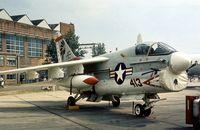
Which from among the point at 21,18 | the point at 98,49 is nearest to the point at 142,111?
the point at 21,18

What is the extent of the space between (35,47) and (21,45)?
4858mm

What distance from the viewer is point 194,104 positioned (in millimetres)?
10539

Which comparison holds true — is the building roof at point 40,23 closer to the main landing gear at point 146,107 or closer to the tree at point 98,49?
the tree at point 98,49

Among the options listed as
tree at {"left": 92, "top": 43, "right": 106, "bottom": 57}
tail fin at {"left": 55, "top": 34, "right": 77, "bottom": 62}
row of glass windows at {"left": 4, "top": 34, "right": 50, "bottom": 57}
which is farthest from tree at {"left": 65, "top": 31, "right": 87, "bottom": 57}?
tail fin at {"left": 55, "top": 34, "right": 77, "bottom": 62}

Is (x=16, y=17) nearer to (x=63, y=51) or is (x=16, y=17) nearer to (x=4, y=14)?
(x=4, y=14)

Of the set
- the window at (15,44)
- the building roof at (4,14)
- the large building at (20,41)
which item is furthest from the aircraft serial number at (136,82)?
the building roof at (4,14)

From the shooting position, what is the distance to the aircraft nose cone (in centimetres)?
1250

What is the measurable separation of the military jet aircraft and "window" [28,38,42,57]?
5666 cm

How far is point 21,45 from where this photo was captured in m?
71.4

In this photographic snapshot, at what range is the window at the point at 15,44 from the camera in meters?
67.9

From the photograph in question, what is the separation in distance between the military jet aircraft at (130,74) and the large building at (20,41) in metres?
47.3

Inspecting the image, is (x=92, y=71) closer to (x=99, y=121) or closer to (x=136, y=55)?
(x=136, y=55)

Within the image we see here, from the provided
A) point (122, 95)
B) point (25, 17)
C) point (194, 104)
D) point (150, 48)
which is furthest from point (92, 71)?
point (25, 17)

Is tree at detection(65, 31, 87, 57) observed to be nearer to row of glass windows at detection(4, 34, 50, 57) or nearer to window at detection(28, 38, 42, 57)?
row of glass windows at detection(4, 34, 50, 57)
